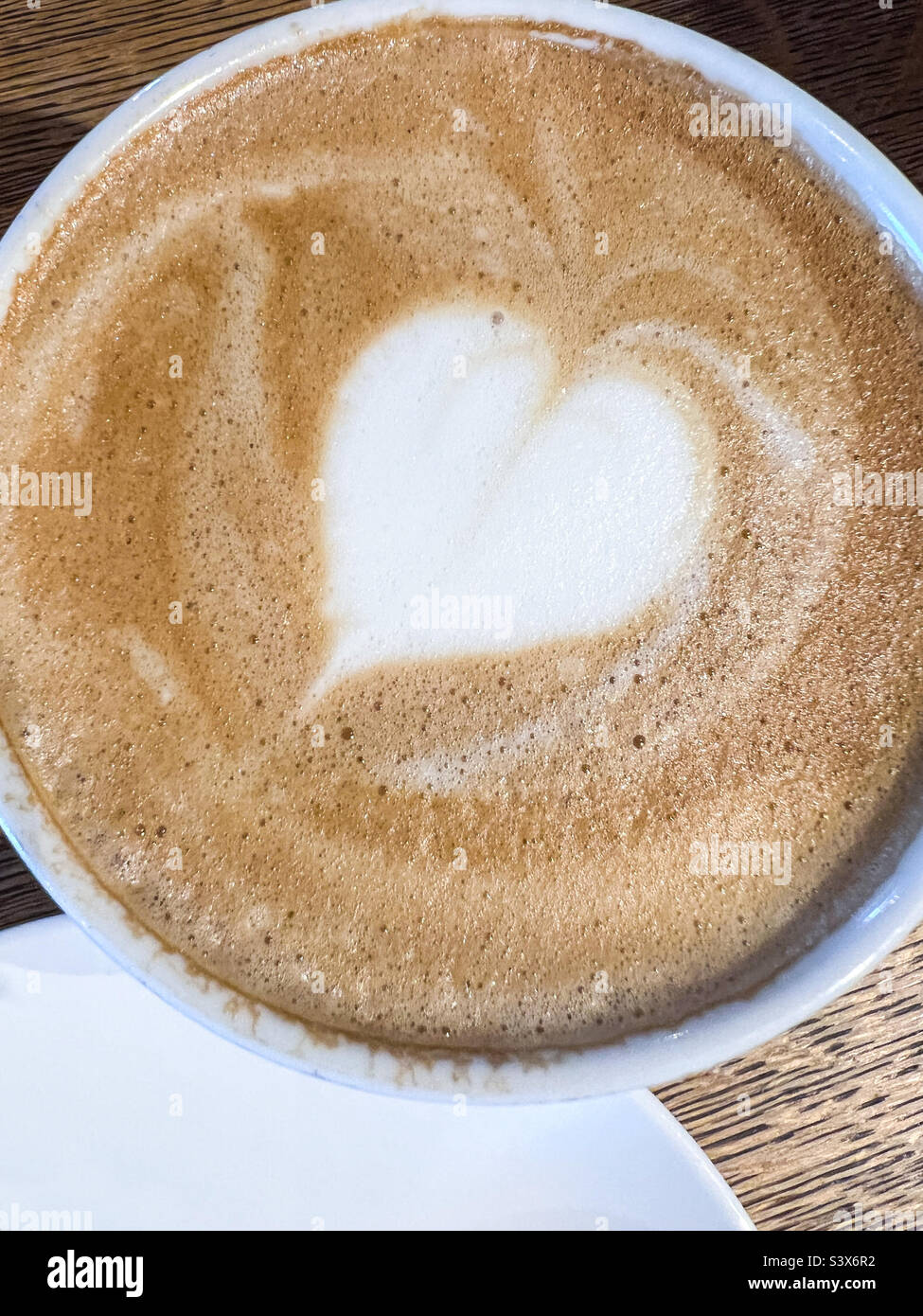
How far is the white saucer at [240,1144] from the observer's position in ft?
3.60

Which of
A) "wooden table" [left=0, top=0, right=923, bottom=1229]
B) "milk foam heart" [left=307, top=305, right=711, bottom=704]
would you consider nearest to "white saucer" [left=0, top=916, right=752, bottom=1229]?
"wooden table" [left=0, top=0, right=923, bottom=1229]

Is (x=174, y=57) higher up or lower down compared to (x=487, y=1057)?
higher up

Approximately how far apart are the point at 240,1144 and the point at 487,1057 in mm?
423

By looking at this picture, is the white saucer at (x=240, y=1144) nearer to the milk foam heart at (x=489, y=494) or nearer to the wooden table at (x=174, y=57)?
the wooden table at (x=174, y=57)

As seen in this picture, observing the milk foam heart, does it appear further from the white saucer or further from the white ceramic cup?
the white saucer

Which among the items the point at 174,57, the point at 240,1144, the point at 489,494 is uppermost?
the point at 174,57

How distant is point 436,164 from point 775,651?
637mm

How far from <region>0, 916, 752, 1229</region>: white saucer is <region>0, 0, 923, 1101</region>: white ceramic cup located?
8.4 inches

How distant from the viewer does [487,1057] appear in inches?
36.8

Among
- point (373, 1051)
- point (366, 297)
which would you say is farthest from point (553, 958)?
point (366, 297)

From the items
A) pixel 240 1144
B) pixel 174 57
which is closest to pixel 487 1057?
pixel 240 1144

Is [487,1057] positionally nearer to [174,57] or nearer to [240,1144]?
[240,1144]

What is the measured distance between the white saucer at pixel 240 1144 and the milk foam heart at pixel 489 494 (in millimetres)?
557

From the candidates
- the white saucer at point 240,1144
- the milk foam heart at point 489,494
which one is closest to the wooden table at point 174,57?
the white saucer at point 240,1144
